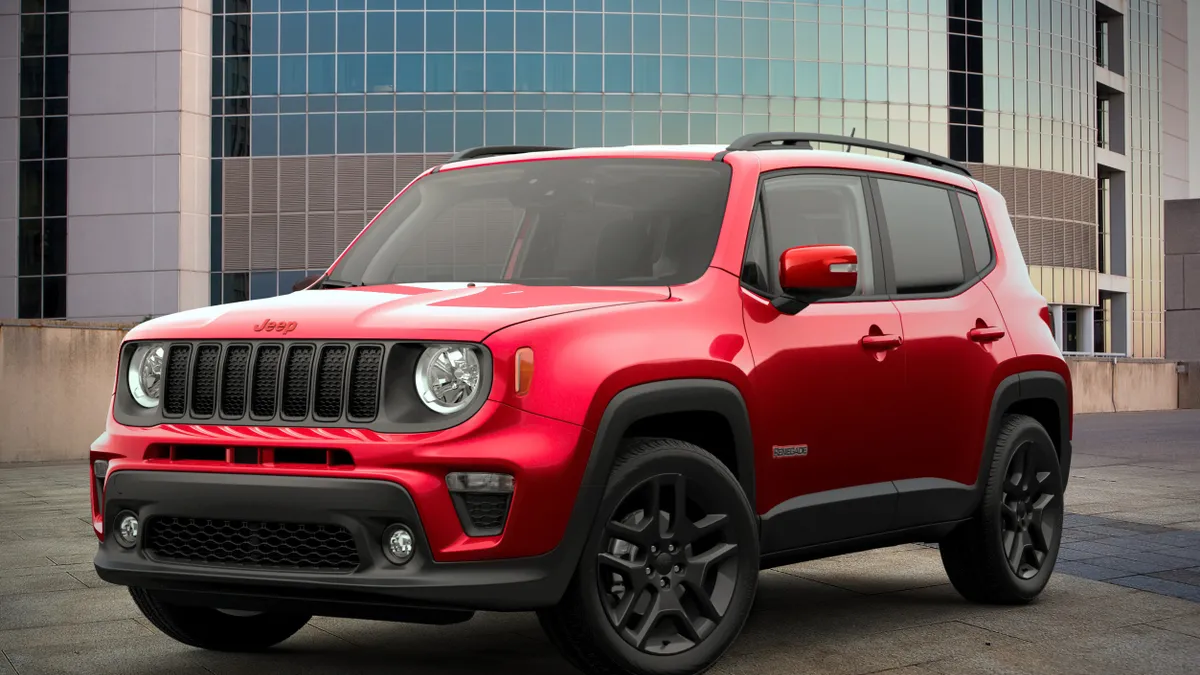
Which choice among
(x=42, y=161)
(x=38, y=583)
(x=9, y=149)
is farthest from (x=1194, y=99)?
(x=38, y=583)

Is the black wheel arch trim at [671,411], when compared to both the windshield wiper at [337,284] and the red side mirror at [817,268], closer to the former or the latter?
the red side mirror at [817,268]

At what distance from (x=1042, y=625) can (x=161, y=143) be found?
176ft

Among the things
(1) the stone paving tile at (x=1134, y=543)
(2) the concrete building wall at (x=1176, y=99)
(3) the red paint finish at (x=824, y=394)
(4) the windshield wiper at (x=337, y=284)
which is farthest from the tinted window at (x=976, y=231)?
(2) the concrete building wall at (x=1176, y=99)

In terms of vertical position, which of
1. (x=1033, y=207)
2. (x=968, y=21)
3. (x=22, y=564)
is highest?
(x=968, y=21)

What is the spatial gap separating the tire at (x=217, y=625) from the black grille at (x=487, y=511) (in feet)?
4.05

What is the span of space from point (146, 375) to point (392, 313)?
94cm

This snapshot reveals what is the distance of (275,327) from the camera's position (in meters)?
4.82

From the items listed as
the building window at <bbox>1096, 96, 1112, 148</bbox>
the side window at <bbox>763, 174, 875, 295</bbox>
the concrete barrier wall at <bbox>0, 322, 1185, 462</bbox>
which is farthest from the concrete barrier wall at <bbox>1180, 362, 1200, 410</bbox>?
the building window at <bbox>1096, 96, 1112, 148</bbox>

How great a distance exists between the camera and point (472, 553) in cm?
450

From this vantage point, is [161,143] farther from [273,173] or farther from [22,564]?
[22,564]

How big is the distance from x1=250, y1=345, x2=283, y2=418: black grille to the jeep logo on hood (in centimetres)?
5

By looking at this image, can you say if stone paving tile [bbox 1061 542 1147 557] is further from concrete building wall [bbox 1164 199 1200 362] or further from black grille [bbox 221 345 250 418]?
concrete building wall [bbox 1164 199 1200 362]

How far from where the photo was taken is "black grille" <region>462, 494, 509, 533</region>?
4.51m

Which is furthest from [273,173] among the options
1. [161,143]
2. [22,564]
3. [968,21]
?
[22,564]
